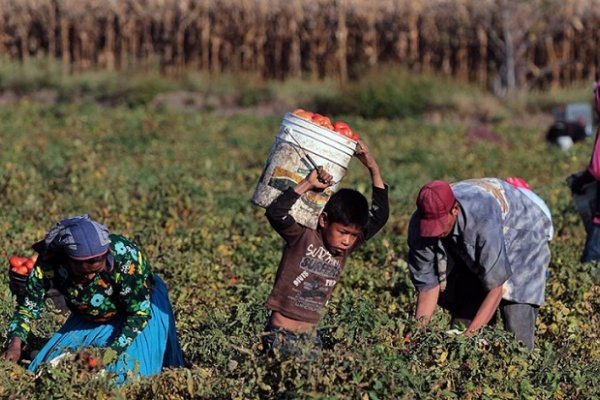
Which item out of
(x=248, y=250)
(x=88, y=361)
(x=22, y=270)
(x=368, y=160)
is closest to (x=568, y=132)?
(x=248, y=250)

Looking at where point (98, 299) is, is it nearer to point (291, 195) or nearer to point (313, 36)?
point (291, 195)

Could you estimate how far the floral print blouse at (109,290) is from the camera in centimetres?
609

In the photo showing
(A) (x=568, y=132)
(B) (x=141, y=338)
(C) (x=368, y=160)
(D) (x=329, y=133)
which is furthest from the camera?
(A) (x=568, y=132)

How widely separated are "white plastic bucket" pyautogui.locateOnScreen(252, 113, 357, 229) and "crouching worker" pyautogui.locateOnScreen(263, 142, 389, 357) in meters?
0.07

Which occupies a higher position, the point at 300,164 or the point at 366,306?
the point at 300,164

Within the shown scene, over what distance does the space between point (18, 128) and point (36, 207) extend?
19.7ft

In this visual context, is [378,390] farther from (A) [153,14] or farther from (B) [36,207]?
(A) [153,14]

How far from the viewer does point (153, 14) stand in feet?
91.8

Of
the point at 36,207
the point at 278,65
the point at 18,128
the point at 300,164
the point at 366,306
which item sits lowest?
the point at 278,65

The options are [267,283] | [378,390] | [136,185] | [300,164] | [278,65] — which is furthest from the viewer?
[278,65]

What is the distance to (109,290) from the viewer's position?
6195mm

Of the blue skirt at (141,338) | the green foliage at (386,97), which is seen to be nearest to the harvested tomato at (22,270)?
the blue skirt at (141,338)

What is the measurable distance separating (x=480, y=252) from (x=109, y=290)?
1.77m

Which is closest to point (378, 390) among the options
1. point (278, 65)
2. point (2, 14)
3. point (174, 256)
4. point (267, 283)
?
point (267, 283)
